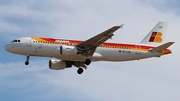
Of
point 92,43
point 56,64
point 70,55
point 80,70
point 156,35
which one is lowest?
point 80,70

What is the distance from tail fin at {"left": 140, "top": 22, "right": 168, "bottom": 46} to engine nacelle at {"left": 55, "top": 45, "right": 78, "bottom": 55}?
465 inches

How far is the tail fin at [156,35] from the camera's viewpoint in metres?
71.6

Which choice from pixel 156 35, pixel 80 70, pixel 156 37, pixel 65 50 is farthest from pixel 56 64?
pixel 156 35

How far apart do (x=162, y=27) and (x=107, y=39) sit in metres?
13.9

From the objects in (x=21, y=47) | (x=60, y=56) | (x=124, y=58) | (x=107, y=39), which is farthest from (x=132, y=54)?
(x=21, y=47)

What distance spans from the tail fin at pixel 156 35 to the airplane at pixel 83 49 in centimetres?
109

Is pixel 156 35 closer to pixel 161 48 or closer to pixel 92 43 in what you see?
pixel 161 48

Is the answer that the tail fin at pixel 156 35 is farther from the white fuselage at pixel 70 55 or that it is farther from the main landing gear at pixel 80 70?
the main landing gear at pixel 80 70

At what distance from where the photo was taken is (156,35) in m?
73.4

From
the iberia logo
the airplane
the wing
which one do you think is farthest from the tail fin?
the wing

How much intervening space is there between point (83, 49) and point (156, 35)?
44.8 feet

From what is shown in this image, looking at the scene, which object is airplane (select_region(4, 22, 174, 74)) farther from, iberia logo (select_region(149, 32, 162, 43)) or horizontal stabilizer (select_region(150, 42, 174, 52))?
iberia logo (select_region(149, 32, 162, 43))

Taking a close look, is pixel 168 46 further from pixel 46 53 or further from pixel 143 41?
pixel 46 53

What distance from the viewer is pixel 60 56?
64750 millimetres
